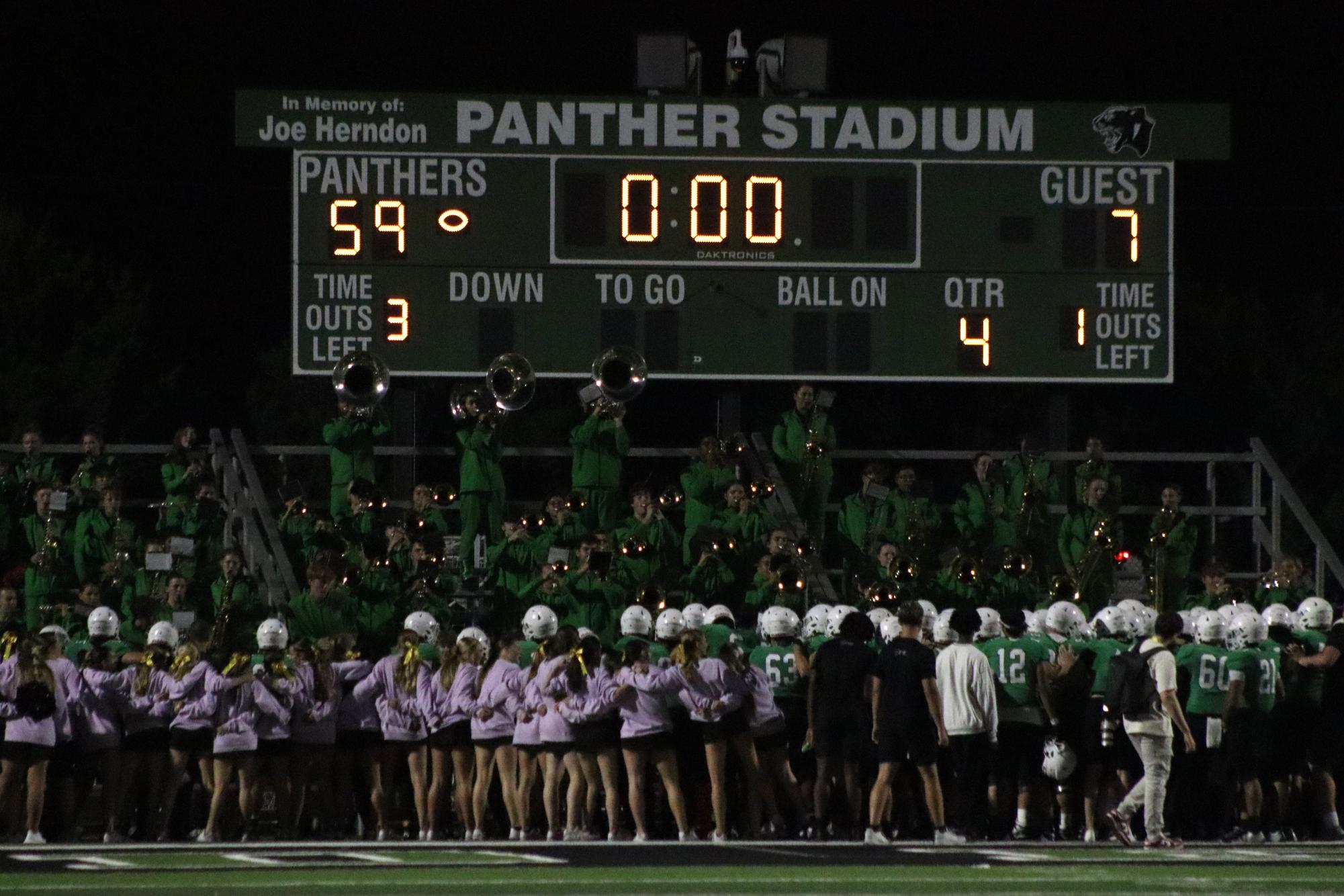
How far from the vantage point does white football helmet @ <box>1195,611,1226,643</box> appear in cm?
1479

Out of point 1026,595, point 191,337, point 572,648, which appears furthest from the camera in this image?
point 191,337

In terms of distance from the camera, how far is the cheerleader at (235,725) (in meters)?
14.5

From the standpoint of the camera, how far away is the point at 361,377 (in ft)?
59.6

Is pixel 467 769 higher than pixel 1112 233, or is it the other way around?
pixel 1112 233

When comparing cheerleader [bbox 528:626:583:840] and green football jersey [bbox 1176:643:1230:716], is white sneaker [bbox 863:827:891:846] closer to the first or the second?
cheerleader [bbox 528:626:583:840]

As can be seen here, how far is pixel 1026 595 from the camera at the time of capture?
18.2 meters

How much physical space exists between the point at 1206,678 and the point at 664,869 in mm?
3704

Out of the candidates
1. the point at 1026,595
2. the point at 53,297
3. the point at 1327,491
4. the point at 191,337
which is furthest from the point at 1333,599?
the point at 191,337

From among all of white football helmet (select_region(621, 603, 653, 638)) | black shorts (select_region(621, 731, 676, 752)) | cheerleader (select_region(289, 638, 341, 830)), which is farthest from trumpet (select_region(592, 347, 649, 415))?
black shorts (select_region(621, 731, 676, 752))

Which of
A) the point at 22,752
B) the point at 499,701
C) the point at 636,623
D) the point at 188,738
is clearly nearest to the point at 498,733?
the point at 499,701

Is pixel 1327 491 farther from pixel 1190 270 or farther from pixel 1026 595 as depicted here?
pixel 1026 595

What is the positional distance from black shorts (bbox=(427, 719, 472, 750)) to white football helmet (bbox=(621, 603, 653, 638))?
3.28 feet

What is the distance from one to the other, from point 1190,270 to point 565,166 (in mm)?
28108

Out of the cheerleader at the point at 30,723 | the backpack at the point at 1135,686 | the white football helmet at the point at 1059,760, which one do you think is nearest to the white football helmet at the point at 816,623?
the white football helmet at the point at 1059,760
